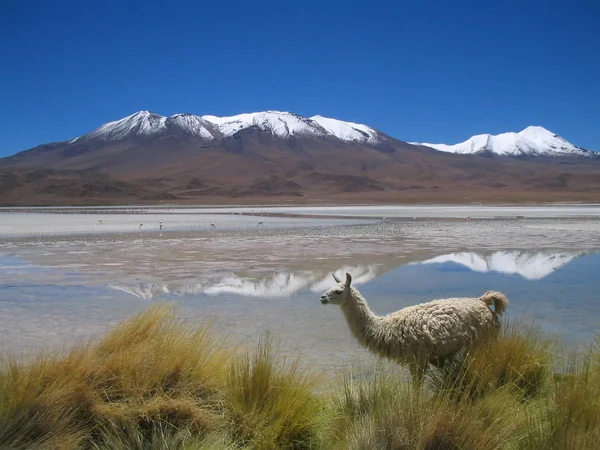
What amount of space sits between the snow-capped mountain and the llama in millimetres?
6830

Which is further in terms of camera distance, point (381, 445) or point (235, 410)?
point (235, 410)

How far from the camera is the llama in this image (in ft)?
15.9

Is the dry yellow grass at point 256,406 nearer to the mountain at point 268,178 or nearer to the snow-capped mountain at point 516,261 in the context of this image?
the snow-capped mountain at point 516,261

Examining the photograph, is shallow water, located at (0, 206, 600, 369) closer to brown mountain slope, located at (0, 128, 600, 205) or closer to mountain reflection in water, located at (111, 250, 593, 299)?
mountain reflection in water, located at (111, 250, 593, 299)

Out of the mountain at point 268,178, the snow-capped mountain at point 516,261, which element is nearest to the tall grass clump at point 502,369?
the snow-capped mountain at point 516,261

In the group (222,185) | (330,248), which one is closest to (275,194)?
(222,185)

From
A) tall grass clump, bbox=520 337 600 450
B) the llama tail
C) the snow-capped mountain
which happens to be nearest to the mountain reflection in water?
the snow-capped mountain

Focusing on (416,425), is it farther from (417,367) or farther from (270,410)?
(417,367)

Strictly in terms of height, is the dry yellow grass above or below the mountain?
below

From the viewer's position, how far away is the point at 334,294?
5.19 m

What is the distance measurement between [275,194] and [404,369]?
360ft

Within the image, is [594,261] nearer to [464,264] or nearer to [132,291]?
[464,264]

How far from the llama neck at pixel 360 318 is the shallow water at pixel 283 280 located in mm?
762

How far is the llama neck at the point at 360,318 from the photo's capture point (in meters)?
5.14
